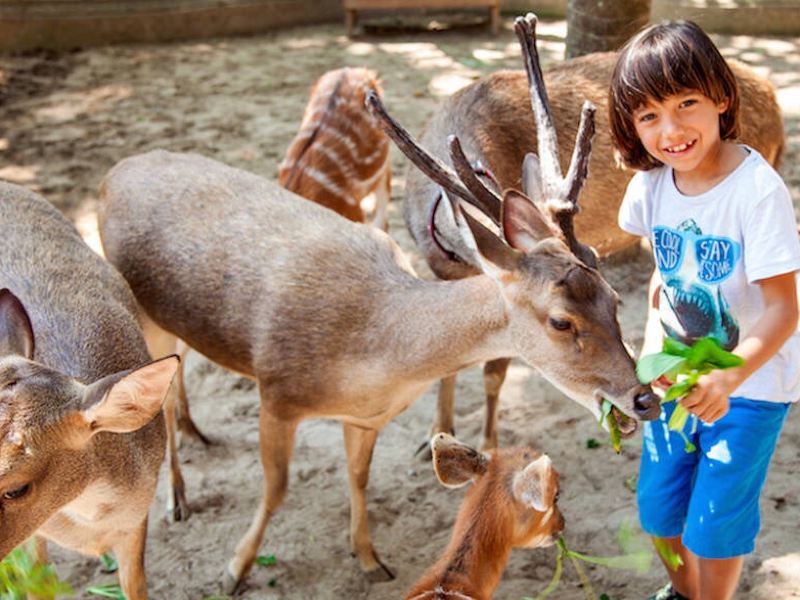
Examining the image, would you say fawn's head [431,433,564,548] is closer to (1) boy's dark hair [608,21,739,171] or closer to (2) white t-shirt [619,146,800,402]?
(2) white t-shirt [619,146,800,402]

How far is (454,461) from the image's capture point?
305cm

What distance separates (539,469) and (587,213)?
2232mm

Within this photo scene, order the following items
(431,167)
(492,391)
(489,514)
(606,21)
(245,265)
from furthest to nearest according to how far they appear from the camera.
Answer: (606,21) < (492,391) < (245,265) < (431,167) < (489,514)

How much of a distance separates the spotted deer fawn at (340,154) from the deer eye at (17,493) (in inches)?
115

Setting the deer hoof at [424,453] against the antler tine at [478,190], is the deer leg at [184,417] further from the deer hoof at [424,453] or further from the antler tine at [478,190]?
the antler tine at [478,190]

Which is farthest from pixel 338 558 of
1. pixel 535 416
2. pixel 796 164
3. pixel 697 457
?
pixel 796 164

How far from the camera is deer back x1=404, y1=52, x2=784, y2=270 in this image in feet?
15.2

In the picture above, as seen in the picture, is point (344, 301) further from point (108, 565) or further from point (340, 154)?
point (340, 154)

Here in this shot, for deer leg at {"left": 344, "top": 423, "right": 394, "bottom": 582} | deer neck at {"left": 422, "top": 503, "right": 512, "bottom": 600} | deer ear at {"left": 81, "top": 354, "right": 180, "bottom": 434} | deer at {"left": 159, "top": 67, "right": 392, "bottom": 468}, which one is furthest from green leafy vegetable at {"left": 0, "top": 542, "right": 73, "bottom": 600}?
deer at {"left": 159, "top": 67, "right": 392, "bottom": 468}

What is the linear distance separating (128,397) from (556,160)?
172 centimetres

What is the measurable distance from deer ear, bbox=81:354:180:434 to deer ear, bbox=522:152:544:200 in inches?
58.5

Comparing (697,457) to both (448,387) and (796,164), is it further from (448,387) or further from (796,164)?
(796,164)

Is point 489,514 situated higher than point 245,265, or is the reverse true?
point 245,265

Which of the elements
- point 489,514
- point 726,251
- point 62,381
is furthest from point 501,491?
point 62,381
